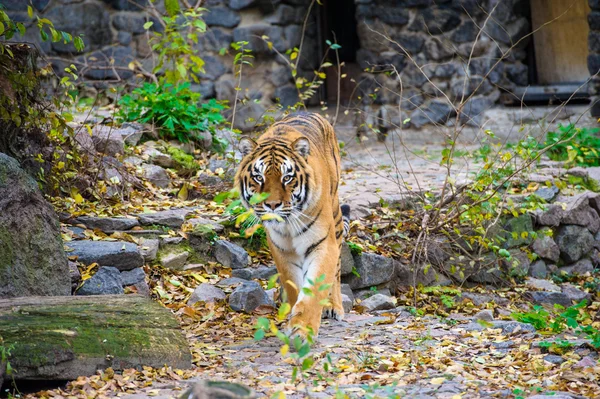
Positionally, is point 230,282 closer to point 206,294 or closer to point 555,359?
point 206,294

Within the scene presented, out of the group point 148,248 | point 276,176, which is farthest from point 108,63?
point 276,176

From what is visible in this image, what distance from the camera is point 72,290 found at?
569cm

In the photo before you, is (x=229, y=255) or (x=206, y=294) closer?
(x=206, y=294)

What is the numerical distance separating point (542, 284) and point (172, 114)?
4.07 meters

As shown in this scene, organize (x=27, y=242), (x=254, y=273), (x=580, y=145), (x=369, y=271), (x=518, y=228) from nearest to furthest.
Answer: (x=27, y=242), (x=254, y=273), (x=369, y=271), (x=518, y=228), (x=580, y=145)

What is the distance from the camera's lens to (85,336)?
4367mm

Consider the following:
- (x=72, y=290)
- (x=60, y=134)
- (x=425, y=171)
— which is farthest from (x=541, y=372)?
(x=425, y=171)

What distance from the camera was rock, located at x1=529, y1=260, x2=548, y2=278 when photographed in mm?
8391

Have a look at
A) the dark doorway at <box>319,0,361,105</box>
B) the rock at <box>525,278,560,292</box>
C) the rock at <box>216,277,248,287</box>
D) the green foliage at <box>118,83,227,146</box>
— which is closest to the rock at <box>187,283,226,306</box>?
the rock at <box>216,277,248,287</box>

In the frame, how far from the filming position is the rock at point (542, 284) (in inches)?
311

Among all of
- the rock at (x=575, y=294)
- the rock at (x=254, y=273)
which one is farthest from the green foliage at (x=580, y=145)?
the rock at (x=254, y=273)

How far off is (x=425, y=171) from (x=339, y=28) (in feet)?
14.8

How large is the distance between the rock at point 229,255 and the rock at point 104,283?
3.61ft

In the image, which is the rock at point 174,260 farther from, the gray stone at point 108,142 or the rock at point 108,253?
the gray stone at point 108,142
